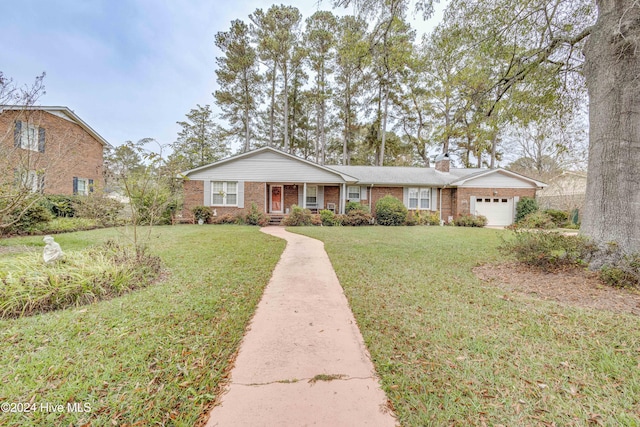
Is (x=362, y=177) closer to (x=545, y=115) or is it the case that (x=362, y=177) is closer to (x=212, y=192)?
(x=212, y=192)

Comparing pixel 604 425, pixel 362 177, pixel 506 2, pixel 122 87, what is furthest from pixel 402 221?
pixel 122 87

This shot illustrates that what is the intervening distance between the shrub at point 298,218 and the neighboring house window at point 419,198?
7.47 m

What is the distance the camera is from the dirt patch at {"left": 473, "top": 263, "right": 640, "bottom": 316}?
3605mm

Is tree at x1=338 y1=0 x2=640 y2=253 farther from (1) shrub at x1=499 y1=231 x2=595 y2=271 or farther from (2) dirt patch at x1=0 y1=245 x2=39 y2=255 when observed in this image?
(2) dirt patch at x1=0 y1=245 x2=39 y2=255

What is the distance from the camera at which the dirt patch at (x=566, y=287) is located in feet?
11.8

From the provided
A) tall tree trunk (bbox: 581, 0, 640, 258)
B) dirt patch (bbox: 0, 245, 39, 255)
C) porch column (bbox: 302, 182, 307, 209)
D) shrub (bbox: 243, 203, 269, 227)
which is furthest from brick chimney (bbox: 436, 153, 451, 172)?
dirt patch (bbox: 0, 245, 39, 255)

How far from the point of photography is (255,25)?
22031mm

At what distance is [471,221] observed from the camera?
53.2 ft

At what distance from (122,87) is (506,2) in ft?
58.8

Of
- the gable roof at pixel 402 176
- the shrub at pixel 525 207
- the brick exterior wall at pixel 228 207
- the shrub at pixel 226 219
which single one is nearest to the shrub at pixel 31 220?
the brick exterior wall at pixel 228 207

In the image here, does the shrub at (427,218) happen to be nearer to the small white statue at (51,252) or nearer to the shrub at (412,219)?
the shrub at (412,219)

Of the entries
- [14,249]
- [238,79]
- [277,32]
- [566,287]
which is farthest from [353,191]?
[238,79]

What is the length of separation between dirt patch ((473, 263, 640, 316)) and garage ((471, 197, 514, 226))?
13.5 metres

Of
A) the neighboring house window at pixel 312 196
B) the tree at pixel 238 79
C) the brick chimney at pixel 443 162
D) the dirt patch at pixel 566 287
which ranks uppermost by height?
the tree at pixel 238 79
